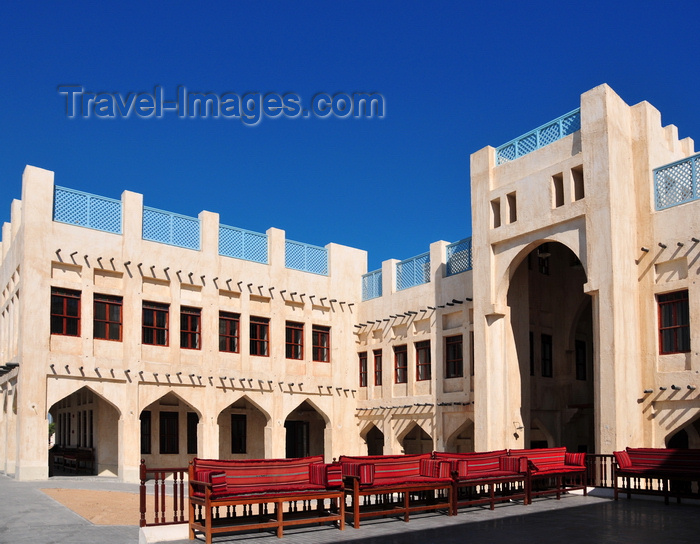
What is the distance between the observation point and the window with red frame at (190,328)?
2311 cm

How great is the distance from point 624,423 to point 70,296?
14.7 metres

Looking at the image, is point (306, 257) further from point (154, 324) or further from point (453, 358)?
point (453, 358)

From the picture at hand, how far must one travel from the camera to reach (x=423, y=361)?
79.3 ft

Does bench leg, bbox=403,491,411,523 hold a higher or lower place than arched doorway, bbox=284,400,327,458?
higher

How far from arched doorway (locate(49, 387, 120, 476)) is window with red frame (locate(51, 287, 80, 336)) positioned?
1.92 metres

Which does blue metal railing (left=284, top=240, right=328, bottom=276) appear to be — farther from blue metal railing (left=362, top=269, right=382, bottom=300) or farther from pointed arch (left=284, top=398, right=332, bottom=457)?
pointed arch (left=284, top=398, right=332, bottom=457)

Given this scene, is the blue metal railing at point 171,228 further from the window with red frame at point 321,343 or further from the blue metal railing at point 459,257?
the blue metal railing at point 459,257

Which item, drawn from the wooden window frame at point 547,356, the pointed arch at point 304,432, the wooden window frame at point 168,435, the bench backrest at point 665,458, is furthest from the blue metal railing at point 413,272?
the bench backrest at point 665,458

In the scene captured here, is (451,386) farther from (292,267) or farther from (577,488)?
(577,488)

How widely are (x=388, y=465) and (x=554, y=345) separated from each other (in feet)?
42.3

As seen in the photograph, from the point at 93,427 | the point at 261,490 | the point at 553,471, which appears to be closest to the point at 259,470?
the point at 261,490

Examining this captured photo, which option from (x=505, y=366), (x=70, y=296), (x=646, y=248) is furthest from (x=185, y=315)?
(x=646, y=248)

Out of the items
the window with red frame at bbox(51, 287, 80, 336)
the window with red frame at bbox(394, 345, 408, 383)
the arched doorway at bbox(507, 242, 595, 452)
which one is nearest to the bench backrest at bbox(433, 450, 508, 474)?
the arched doorway at bbox(507, 242, 595, 452)

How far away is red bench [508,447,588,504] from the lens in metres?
12.9
